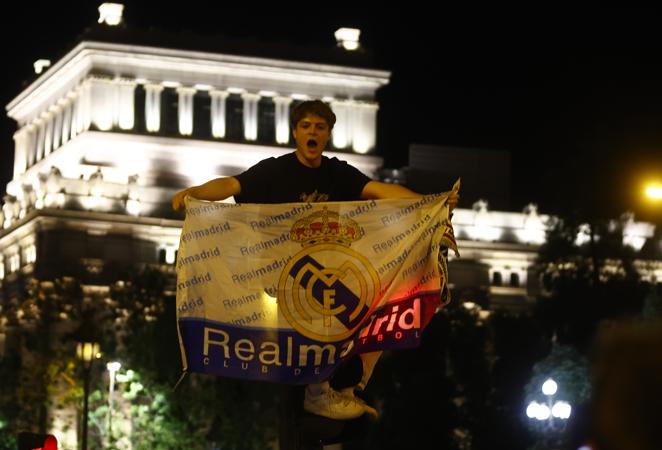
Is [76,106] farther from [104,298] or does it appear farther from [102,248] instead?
[104,298]

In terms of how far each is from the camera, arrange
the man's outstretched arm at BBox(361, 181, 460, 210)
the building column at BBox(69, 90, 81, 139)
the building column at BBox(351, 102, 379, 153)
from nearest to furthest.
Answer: the man's outstretched arm at BBox(361, 181, 460, 210)
the building column at BBox(69, 90, 81, 139)
the building column at BBox(351, 102, 379, 153)

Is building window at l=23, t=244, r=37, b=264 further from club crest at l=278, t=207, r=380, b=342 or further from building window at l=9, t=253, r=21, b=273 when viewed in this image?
A: club crest at l=278, t=207, r=380, b=342

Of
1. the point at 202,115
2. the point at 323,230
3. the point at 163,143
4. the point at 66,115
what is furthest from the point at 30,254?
the point at 323,230

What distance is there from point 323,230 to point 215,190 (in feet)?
1.97

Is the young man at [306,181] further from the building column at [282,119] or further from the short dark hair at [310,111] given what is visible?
the building column at [282,119]

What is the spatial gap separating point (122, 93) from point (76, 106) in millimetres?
3844

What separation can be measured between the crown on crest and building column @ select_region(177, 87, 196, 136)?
394 feet

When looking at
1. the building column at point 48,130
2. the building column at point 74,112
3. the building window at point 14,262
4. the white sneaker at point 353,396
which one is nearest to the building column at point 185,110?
the building column at point 74,112

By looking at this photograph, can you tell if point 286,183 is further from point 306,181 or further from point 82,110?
point 82,110

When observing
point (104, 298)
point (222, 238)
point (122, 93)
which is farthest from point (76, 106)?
point (222, 238)

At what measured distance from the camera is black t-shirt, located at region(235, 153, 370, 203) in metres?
10.9

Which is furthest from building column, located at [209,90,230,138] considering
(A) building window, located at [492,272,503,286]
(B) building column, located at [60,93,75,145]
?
(A) building window, located at [492,272,503,286]

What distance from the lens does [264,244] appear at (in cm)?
1068

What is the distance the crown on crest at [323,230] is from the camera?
34.6ft
